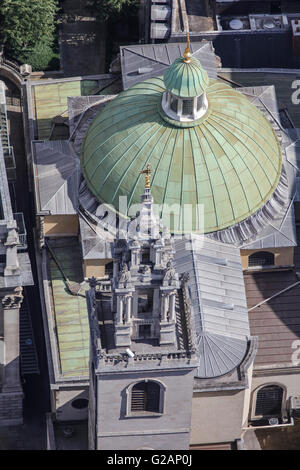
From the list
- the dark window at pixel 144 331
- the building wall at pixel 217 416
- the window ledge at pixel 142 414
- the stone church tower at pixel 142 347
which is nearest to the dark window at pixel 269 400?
the building wall at pixel 217 416

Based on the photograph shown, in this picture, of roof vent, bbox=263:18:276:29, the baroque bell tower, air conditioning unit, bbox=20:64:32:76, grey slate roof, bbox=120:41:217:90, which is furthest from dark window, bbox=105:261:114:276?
roof vent, bbox=263:18:276:29

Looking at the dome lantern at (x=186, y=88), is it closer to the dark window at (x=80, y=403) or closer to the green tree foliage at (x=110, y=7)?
the dark window at (x=80, y=403)

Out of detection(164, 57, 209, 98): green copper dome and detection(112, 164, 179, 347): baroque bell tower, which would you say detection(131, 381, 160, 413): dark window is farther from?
detection(164, 57, 209, 98): green copper dome

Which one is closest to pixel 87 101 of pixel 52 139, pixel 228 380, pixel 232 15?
pixel 52 139

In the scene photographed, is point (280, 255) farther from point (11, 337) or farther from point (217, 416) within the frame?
point (11, 337)

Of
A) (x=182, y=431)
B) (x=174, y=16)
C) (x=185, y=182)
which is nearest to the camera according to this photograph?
(x=182, y=431)

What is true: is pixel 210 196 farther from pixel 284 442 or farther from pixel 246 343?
pixel 284 442
